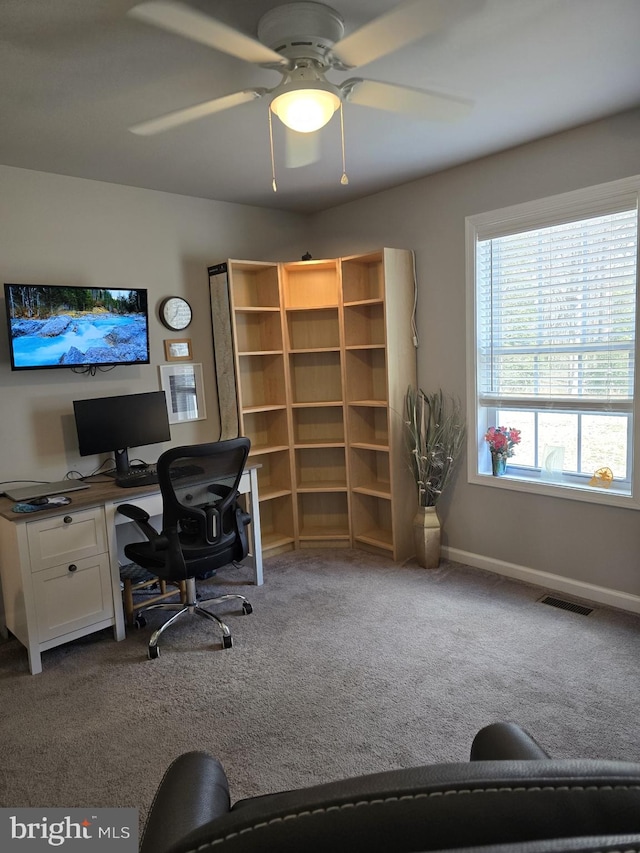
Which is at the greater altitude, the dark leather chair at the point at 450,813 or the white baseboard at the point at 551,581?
the dark leather chair at the point at 450,813

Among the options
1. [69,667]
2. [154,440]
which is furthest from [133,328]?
[69,667]

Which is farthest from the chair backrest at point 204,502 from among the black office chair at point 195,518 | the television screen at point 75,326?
the television screen at point 75,326

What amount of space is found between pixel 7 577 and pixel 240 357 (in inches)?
84.5

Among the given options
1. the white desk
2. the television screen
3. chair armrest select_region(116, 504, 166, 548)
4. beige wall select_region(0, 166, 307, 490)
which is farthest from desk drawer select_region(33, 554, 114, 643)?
the television screen

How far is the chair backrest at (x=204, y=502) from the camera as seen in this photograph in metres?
2.77

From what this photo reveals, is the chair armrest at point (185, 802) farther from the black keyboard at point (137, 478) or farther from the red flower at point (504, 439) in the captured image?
the red flower at point (504, 439)

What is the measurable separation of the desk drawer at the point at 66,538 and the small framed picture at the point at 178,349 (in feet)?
4.42

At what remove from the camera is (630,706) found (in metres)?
2.33

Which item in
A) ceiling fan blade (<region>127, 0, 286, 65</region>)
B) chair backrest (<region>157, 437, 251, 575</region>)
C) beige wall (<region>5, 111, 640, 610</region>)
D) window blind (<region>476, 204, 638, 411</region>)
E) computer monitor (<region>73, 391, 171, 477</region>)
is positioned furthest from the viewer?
computer monitor (<region>73, 391, 171, 477</region>)

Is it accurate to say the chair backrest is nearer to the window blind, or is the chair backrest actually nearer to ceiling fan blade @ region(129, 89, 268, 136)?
ceiling fan blade @ region(129, 89, 268, 136)

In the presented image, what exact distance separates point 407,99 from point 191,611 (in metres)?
2.69

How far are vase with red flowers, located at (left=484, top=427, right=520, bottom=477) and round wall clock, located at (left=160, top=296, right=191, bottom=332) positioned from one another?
2211 millimetres

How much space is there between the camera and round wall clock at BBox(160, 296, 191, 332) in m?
3.91

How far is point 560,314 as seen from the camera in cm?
334
